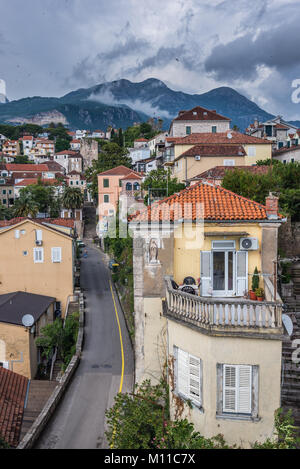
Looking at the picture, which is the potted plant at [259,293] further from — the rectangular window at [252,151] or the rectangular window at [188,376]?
the rectangular window at [252,151]

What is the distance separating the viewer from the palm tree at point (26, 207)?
52.3 m

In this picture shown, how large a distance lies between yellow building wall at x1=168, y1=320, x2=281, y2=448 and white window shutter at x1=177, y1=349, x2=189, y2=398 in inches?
24.4

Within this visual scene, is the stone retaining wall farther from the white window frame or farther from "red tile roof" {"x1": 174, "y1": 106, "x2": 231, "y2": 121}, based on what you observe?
"red tile roof" {"x1": 174, "y1": 106, "x2": 231, "y2": 121}

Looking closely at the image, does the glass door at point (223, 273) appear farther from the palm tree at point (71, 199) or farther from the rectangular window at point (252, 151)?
the palm tree at point (71, 199)

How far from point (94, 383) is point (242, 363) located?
10.9 metres

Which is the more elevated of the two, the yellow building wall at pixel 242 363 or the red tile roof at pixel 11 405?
the yellow building wall at pixel 242 363

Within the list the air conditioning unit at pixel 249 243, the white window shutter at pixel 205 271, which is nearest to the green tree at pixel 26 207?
the white window shutter at pixel 205 271

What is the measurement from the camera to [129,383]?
17.3 meters

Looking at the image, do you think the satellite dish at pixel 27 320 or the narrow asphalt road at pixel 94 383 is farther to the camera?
the satellite dish at pixel 27 320

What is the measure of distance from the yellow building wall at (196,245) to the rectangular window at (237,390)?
146 inches

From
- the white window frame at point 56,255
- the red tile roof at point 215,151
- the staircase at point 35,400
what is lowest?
the staircase at point 35,400

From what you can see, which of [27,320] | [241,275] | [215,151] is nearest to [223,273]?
[241,275]

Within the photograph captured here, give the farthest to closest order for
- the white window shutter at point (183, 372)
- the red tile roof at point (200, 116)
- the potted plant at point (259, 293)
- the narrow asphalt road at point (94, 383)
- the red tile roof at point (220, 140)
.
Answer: the red tile roof at point (200, 116), the red tile roof at point (220, 140), the narrow asphalt road at point (94, 383), the potted plant at point (259, 293), the white window shutter at point (183, 372)

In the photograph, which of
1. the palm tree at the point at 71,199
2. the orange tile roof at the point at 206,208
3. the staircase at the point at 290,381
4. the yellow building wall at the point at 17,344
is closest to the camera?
the staircase at the point at 290,381
